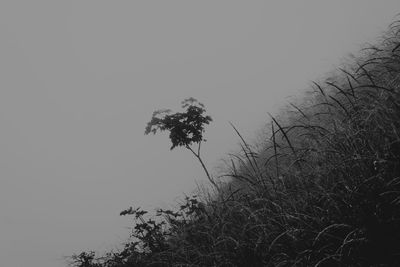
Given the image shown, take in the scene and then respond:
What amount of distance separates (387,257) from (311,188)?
0.95 meters

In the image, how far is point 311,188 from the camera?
307cm

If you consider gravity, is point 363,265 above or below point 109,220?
below

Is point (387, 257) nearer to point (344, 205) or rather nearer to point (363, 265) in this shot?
point (363, 265)

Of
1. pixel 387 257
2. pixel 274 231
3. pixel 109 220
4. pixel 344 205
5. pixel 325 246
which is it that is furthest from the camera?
pixel 109 220

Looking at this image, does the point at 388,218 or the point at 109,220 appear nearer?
the point at 388,218

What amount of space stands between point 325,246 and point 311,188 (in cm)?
75

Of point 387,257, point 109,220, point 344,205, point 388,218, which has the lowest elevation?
point 387,257

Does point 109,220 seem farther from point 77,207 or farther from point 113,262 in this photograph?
point 113,262

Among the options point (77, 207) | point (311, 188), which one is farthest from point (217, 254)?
point (77, 207)

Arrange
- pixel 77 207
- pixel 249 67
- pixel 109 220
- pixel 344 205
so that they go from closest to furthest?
pixel 344 205 < pixel 109 220 < pixel 77 207 < pixel 249 67

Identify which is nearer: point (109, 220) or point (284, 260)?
point (284, 260)

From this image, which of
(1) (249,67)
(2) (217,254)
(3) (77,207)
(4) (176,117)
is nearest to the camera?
(2) (217,254)

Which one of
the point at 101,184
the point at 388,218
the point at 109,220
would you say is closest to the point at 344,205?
the point at 388,218

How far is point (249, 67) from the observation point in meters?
122
